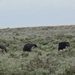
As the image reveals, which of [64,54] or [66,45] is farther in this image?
[66,45]

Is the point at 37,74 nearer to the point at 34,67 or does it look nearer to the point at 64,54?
the point at 34,67

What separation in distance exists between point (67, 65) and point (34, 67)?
4.22 feet

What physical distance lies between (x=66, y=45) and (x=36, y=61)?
723cm

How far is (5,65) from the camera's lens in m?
11.0

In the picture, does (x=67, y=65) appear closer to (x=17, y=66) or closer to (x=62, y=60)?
(x=62, y=60)

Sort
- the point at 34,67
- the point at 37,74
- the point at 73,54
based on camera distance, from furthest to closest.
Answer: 1. the point at 73,54
2. the point at 34,67
3. the point at 37,74

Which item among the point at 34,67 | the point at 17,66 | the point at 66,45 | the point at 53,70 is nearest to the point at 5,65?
the point at 17,66

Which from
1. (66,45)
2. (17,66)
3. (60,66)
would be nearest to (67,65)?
(60,66)

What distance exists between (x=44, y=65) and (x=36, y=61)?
686 millimetres

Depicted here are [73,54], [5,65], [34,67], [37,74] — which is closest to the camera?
[37,74]

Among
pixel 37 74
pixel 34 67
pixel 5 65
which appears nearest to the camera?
pixel 37 74

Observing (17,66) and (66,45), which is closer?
(17,66)

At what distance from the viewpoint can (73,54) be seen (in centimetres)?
1306

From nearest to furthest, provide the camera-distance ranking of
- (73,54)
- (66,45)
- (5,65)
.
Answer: (5,65), (73,54), (66,45)
